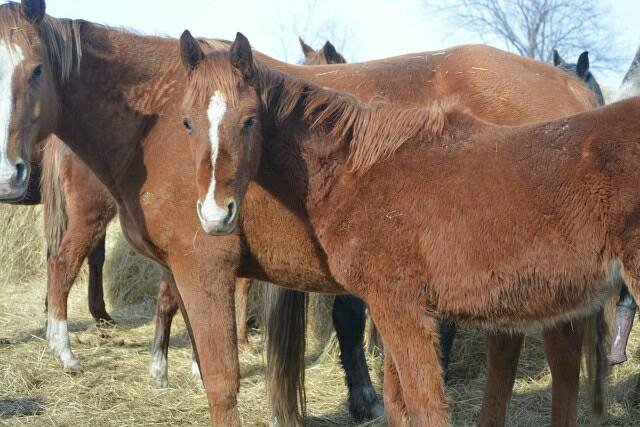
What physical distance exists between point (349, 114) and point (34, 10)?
1.60 m

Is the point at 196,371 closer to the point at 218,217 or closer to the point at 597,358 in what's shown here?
the point at 597,358

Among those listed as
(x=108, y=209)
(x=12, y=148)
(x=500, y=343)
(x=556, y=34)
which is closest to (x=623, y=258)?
(x=500, y=343)

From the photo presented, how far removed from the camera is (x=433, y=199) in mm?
2955

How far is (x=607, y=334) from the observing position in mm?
4344

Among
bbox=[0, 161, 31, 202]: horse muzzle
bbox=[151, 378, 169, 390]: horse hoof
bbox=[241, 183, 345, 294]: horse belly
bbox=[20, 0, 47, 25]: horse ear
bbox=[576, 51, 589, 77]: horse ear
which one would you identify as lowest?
bbox=[151, 378, 169, 390]: horse hoof

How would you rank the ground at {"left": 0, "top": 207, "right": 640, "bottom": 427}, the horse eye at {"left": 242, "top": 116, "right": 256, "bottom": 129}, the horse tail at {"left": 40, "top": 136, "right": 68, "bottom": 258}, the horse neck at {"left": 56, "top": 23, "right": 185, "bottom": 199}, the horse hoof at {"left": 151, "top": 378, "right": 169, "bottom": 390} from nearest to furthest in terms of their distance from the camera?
the horse eye at {"left": 242, "top": 116, "right": 256, "bottom": 129}, the horse neck at {"left": 56, "top": 23, "right": 185, "bottom": 199}, the ground at {"left": 0, "top": 207, "right": 640, "bottom": 427}, the horse hoof at {"left": 151, "top": 378, "right": 169, "bottom": 390}, the horse tail at {"left": 40, "top": 136, "right": 68, "bottom": 258}

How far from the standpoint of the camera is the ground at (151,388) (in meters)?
4.50

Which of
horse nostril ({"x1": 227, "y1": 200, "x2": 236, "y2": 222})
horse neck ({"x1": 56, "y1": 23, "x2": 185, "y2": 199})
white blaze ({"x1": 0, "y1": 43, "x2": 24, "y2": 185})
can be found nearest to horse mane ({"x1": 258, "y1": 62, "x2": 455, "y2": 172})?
horse nostril ({"x1": 227, "y1": 200, "x2": 236, "y2": 222})

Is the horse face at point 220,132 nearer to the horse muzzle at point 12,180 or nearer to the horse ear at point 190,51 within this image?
the horse ear at point 190,51

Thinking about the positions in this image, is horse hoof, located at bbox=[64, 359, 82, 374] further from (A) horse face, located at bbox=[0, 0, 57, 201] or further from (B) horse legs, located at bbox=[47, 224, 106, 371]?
(A) horse face, located at bbox=[0, 0, 57, 201]

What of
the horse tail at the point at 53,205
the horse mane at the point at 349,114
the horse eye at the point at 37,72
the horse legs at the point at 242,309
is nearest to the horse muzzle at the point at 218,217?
the horse mane at the point at 349,114

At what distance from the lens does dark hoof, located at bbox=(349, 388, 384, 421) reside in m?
4.59

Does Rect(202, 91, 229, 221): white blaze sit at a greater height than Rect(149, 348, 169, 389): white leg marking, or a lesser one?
greater

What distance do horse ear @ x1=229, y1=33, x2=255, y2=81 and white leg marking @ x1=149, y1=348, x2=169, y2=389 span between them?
300cm
